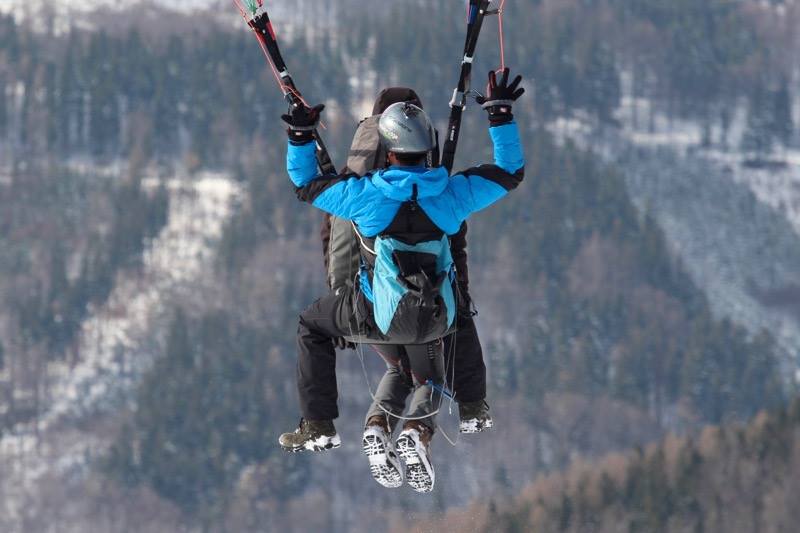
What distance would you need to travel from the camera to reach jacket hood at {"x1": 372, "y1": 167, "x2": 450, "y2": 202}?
1395 centimetres

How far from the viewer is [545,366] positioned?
186 m

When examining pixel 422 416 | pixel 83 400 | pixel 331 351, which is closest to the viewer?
pixel 422 416

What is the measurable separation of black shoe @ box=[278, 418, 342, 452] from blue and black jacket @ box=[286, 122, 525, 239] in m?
1.91

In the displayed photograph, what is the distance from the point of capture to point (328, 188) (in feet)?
46.4

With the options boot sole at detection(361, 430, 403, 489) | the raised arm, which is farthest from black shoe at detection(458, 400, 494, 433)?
the raised arm

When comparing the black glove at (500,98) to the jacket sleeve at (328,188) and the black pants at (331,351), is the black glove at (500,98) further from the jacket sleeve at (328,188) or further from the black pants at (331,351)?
the black pants at (331,351)

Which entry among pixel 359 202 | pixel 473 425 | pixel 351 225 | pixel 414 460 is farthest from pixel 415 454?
pixel 359 202

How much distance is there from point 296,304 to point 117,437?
1223 inches

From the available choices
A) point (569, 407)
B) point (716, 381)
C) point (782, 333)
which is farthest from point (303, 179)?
point (782, 333)

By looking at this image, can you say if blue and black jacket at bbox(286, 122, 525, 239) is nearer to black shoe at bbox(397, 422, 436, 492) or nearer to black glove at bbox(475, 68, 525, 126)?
black glove at bbox(475, 68, 525, 126)

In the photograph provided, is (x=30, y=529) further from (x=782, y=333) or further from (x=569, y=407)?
(x=782, y=333)

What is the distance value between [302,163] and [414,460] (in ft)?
9.51

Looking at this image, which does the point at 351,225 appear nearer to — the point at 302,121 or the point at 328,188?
the point at 328,188

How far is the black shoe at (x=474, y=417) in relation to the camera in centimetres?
1545
